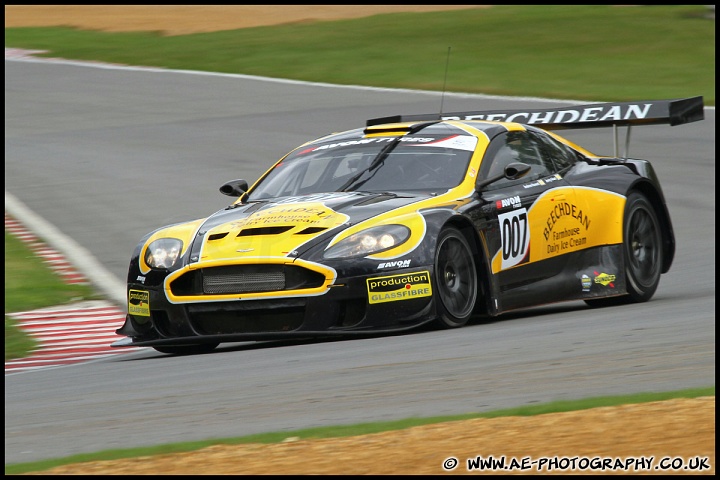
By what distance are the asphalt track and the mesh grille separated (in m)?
0.37

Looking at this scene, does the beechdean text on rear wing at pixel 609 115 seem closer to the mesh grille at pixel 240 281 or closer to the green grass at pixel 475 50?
the mesh grille at pixel 240 281

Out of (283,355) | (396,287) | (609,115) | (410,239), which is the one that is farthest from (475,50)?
(283,355)

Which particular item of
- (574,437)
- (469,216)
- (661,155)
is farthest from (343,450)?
(661,155)

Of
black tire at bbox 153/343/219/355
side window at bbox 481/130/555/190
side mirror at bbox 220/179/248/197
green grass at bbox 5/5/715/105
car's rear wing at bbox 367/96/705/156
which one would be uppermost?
green grass at bbox 5/5/715/105

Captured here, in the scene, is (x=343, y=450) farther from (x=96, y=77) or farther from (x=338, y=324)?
(x=96, y=77)

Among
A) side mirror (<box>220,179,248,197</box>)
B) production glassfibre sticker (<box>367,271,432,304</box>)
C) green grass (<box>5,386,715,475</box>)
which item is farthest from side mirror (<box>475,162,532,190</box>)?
green grass (<box>5,386,715,475</box>)

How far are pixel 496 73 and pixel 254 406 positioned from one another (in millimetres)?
22629

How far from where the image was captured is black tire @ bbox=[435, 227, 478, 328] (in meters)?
7.76

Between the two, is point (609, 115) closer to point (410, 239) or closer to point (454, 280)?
point (454, 280)

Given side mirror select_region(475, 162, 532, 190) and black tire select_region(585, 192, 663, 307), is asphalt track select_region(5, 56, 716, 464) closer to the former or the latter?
black tire select_region(585, 192, 663, 307)

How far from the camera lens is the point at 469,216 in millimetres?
8148

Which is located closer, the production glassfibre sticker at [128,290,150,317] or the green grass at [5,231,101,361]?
the production glassfibre sticker at [128,290,150,317]

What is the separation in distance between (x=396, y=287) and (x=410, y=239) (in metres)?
0.29

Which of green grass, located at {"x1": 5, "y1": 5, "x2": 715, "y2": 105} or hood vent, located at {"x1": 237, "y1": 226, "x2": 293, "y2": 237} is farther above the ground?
green grass, located at {"x1": 5, "y1": 5, "x2": 715, "y2": 105}
